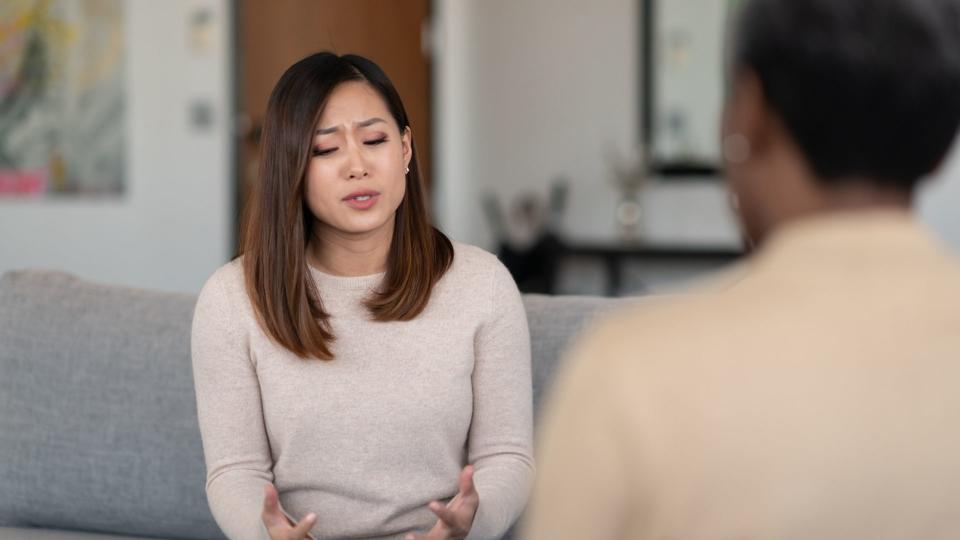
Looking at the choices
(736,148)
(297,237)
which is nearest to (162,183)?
(297,237)

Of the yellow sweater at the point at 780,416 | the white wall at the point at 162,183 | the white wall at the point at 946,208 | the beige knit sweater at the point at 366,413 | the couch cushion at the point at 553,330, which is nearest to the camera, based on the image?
the yellow sweater at the point at 780,416

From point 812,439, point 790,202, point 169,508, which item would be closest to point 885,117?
point 790,202

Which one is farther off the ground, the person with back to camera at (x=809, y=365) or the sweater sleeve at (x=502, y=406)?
the person with back to camera at (x=809, y=365)

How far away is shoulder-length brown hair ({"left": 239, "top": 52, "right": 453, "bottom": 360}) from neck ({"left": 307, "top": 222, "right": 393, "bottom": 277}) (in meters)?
0.02

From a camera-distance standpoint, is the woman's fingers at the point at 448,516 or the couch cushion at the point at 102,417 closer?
the woman's fingers at the point at 448,516

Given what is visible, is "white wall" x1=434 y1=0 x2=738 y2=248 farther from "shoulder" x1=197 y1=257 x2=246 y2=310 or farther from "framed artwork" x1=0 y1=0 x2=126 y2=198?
"shoulder" x1=197 y1=257 x2=246 y2=310

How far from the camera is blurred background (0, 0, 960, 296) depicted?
580cm

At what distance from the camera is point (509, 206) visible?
6.39 metres

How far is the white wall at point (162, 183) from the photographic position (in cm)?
577

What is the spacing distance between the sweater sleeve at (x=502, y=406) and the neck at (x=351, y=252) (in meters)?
0.16

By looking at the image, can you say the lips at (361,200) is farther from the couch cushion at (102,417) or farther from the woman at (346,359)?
the couch cushion at (102,417)

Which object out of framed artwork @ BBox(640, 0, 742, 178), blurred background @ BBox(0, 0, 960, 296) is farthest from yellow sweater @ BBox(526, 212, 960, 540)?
framed artwork @ BBox(640, 0, 742, 178)

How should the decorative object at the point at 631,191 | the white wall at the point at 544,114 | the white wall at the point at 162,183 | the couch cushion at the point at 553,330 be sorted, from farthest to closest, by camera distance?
1. the white wall at the point at 544,114
2. the decorative object at the point at 631,191
3. the white wall at the point at 162,183
4. the couch cushion at the point at 553,330

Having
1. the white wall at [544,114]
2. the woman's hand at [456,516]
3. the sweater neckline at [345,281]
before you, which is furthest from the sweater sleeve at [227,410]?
the white wall at [544,114]
